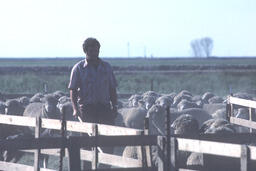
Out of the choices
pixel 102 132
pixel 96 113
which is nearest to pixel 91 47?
pixel 96 113

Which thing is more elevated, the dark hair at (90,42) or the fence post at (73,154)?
the dark hair at (90,42)

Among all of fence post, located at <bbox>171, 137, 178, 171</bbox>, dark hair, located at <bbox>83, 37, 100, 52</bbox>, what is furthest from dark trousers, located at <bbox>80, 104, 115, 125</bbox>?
fence post, located at <bbox>171, 137, 178, 171</bbox>

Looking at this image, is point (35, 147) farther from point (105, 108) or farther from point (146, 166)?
point (105, 108)

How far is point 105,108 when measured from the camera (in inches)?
378

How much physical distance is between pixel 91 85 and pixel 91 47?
1.69 feet

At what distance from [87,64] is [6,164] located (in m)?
1.78

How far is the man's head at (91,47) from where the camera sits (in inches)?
372

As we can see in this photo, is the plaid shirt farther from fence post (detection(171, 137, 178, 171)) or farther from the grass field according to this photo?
the grass field

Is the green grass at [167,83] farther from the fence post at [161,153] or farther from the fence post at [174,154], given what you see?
the fence post at [174,154]

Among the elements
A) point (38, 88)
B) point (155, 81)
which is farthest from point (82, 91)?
point (155, 81)

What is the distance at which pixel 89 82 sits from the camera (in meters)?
Result: 9.53

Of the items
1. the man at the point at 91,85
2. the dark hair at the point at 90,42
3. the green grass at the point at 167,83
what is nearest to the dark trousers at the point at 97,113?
the man at the point at 91,85

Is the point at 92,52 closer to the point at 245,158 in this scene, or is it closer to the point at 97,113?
the point at 97,113

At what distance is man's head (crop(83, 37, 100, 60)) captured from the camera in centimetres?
945
